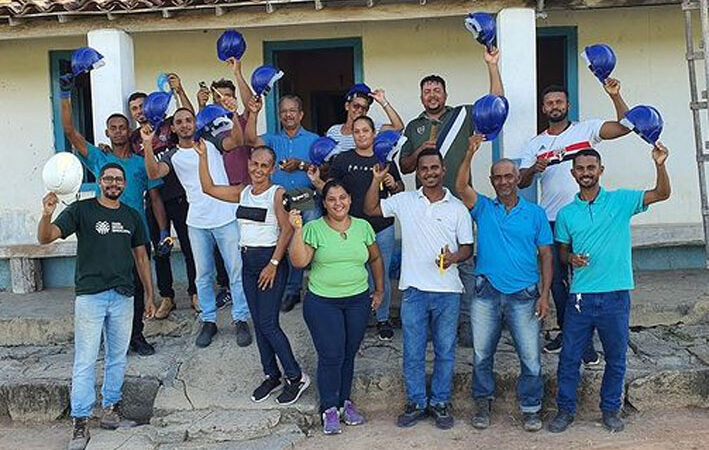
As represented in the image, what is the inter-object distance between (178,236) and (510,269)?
2929mm

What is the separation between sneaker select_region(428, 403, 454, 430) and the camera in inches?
193

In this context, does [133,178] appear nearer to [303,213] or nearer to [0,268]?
[303,213]

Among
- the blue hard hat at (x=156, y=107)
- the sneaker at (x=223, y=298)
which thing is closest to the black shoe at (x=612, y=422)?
the sneaker at (x=223, y=298)

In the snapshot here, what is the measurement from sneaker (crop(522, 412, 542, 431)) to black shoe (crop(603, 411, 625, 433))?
1.40 ft

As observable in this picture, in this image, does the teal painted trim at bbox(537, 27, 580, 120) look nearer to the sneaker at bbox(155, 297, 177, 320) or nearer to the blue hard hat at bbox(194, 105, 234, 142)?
the blue hard hat at bbox(194, 105, 234, 142)

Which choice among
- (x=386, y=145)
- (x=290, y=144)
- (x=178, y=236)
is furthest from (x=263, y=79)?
(x=178, y=236)

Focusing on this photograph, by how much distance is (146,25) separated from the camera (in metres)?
6.48

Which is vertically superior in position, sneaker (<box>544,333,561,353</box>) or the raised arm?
the raised arm

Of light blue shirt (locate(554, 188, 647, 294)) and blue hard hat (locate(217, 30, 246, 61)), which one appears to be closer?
light blue shirt (locate(554, 188, 647, 294))

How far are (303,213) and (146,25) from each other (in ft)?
7.69

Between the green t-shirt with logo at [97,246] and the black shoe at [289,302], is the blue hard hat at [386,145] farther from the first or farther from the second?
the green t-shirt with logo at [97,246]

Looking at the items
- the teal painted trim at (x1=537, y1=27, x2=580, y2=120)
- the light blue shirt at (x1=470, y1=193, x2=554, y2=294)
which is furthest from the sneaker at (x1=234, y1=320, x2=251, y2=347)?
the teal painted trim at (x1=537, y1=27, x2=580, y2=120)

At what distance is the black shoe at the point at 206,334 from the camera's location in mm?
5613

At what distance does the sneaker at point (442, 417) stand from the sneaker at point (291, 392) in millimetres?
908
